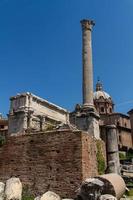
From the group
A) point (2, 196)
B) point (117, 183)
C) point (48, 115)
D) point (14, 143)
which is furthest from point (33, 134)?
point (48, 115)

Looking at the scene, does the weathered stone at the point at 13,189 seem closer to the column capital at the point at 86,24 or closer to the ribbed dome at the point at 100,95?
the column capital at the point at 86,24

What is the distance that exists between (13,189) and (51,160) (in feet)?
5.61

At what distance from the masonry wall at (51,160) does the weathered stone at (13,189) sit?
2.09 feet

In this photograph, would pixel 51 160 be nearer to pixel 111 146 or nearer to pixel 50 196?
pixel 50 196

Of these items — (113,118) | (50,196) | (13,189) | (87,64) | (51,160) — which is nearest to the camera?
(50,196)

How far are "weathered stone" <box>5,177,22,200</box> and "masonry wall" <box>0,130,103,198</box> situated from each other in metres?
0.64

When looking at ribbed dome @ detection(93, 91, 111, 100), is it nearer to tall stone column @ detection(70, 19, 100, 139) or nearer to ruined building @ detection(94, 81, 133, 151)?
ruined building @ detection(94, 81, 133, 151)

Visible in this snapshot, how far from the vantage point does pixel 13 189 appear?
447 inches

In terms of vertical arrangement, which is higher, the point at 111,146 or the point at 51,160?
the point at 111,146

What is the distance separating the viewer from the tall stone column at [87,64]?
30094 millimetres

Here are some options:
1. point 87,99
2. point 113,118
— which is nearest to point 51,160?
point 87,99

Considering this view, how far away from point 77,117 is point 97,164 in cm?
1414

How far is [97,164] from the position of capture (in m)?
13.5

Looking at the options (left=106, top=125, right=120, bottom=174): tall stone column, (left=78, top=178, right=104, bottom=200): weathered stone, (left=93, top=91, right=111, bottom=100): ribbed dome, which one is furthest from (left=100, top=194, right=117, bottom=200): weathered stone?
(left=93, top=91, right=111, bottom=100): ribbed dome
